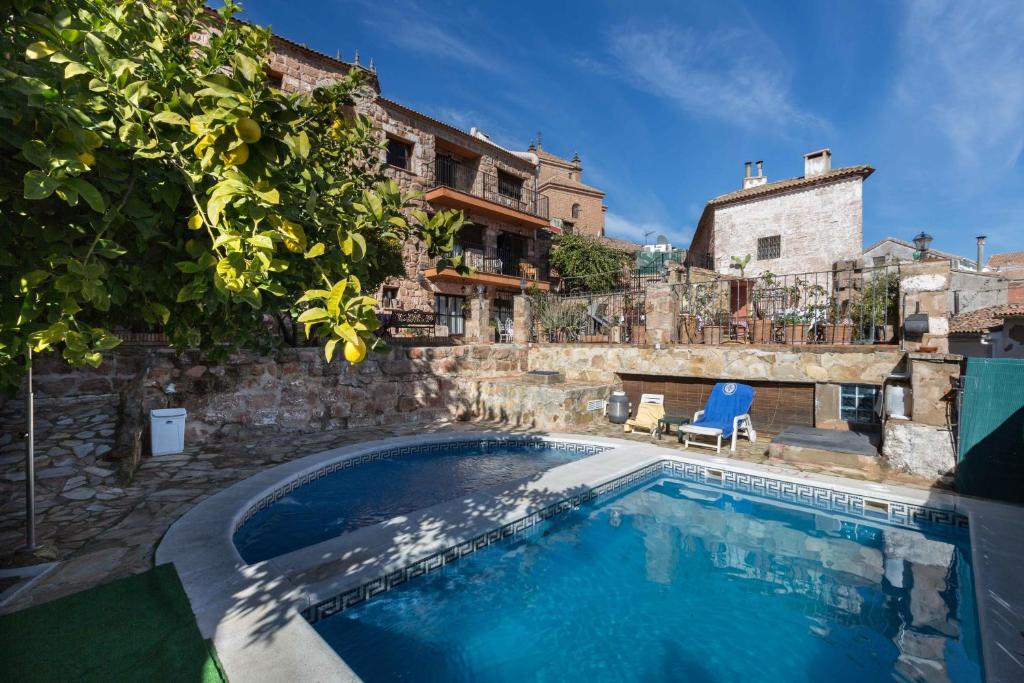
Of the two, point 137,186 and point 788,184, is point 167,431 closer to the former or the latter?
point 137,186

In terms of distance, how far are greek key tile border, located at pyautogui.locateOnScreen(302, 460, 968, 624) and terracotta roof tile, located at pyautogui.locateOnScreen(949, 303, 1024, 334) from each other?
16.1 m

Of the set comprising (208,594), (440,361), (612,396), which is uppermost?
(440,361)

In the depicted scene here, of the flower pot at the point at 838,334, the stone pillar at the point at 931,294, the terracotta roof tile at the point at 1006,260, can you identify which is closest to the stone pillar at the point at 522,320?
the flower pot at the point at 838,334

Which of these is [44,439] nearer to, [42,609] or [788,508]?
[42,609]

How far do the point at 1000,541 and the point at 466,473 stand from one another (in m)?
6.18

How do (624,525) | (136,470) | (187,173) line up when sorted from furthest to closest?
(136,470)
(624,525)
(187,173)

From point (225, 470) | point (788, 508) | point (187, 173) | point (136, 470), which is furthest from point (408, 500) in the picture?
point (187, 173)

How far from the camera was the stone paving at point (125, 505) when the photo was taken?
3682mm

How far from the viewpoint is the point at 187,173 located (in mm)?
1265

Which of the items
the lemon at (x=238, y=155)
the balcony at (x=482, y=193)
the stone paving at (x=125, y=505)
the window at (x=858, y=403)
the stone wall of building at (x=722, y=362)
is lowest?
the stone paving at (x=125, y=505)

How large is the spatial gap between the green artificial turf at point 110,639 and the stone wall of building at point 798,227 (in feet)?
83.6

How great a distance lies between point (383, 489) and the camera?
6.46 meters

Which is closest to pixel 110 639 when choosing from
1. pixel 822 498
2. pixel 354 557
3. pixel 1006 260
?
pixel 354 557

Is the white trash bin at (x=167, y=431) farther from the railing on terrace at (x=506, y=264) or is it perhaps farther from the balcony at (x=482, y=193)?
the railing on terrace at (x=506, y=264)
